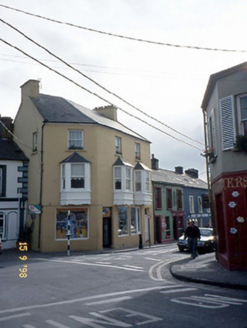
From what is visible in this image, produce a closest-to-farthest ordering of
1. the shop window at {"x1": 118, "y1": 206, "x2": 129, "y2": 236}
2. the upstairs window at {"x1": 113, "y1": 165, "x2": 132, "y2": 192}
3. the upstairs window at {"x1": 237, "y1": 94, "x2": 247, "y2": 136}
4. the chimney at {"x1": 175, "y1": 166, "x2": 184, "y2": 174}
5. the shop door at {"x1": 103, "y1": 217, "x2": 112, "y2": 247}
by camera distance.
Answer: the upstairs window at {"x1": 237, "y1": 94, "x2": 247, "y2": 136}
the shop door at {"x1": 103, "y1": 217, "x2": 112, "y2": 247}
the upstairs window at {"x1": 113, "y1": 165, "x2": 132, "y2": 192}
the shop window at {"x1": 118, "y1": 206, "x2": 129, "y2": 236}
the chimney at {"x1": 175, "y1": 166, "x2": 184, "y2": 174}

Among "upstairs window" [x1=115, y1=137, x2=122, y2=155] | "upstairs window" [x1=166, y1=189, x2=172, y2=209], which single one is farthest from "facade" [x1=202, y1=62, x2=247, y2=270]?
"upstairs window" [x1=166, y1=189, x2=172, y2=209]

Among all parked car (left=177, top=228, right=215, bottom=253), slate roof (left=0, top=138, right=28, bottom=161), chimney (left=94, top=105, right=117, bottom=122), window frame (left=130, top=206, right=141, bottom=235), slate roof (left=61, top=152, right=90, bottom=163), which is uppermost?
chimney (left=94, top=105, right=117, bottom=122)

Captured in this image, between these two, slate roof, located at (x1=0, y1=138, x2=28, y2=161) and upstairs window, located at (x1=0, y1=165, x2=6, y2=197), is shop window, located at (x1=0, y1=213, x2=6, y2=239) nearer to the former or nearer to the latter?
upstairs window, located at (x1=0, y1=165, x2=6, y2=197)

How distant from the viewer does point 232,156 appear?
42.3ft

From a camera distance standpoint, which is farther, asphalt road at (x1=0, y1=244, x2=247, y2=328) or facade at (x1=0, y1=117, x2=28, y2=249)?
facade at (x1=0, y1=117, x2=28, y2=249)

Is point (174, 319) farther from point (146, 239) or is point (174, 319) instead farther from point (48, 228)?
point (146, 239)

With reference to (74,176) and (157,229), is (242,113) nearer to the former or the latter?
(74,176)

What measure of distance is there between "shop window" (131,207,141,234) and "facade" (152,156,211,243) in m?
3.83

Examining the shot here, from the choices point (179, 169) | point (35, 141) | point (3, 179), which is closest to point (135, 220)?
point (35, 141)

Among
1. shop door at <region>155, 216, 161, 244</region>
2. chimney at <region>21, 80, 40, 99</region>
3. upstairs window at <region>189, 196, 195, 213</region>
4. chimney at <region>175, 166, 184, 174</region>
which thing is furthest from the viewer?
chimney at <region>175, 166, 184, 174</region>

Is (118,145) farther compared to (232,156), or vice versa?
(118,145)

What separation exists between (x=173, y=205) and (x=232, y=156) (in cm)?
2541

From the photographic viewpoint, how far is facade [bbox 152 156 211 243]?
34.6 m

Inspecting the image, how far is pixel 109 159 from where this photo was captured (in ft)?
89.5
